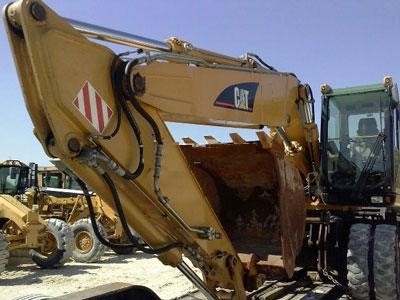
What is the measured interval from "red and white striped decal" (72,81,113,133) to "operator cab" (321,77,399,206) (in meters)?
4.58

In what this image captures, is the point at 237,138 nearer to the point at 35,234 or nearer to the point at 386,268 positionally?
the point at 386,268

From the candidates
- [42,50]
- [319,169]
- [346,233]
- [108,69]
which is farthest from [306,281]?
[42,50]

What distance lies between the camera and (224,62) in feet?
15.3

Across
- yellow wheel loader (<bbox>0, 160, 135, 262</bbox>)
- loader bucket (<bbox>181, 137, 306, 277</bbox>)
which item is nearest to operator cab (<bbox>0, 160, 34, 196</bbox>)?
yellow wheel loader (<bbox>0, 160, 135, 262</bbox>)

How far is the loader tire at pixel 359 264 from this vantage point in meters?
5.79

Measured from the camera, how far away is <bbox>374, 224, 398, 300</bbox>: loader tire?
5680 mm

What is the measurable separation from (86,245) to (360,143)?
26.8 feet

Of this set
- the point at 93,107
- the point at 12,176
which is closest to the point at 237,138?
the point at 93,107

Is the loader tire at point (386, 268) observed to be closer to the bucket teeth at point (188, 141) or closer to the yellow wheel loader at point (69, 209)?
the bucket teeth at point (188, 141)

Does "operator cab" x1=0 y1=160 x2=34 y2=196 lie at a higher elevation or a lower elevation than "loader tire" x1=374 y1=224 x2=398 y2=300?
higher

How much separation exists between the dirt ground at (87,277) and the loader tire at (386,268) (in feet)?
10.9

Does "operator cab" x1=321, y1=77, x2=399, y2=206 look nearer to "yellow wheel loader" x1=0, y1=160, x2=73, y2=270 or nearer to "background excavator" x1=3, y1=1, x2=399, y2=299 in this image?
"background excavator" x1=3, y1=1, x2=399, y2=299

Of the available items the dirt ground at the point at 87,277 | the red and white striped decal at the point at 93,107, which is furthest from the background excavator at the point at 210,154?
the dirt ground at the point at 87,277

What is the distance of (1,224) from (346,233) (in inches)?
335
